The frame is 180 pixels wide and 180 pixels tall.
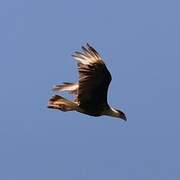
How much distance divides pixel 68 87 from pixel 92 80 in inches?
105

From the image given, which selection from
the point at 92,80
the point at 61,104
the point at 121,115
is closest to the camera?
the point at 92,80

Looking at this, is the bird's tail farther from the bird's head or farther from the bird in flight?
the bird's head

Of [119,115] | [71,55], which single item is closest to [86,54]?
[71,55]

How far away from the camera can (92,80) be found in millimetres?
25391

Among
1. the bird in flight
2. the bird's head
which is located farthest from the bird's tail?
the bird's head

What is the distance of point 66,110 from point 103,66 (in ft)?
4.30

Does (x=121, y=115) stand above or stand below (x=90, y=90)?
below

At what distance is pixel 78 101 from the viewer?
25859 millimetres

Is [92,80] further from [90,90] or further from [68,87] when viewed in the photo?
[68,87]

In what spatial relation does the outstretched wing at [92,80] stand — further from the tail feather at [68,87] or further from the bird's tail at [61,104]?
the tail feather at [68,87]

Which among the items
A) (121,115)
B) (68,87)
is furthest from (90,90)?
(68,87)

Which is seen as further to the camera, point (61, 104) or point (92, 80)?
point (61, 104)

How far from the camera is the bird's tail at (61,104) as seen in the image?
2581cm

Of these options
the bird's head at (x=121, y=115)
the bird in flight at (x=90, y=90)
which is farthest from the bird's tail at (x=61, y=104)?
the bird's head at (x=121, y=115)
